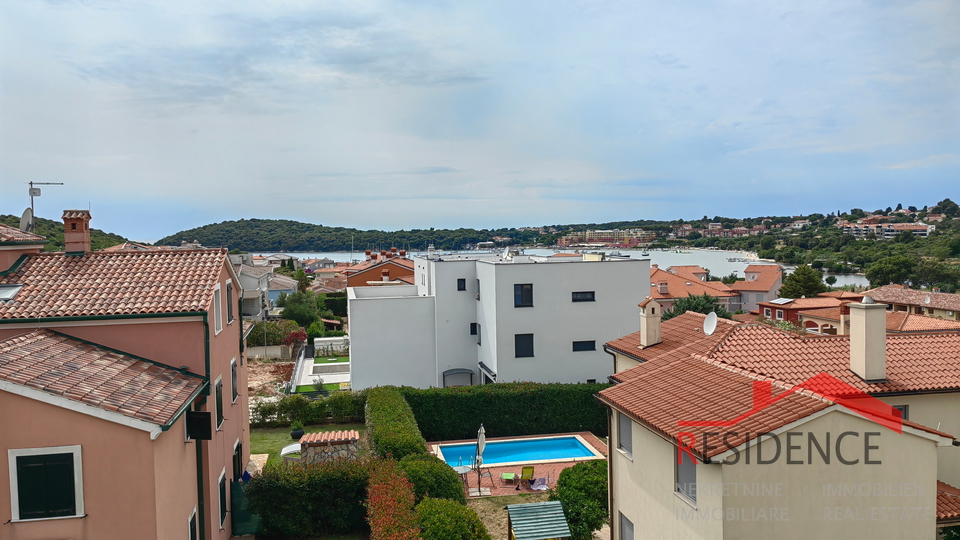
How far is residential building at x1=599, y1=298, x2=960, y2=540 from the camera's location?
952 cm

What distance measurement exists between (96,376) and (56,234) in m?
44.8

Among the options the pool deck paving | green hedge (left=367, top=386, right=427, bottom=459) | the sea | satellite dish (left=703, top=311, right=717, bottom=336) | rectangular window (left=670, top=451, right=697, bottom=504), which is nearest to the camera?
rectangular window (left=670, top=451, right=697, bottom=504)

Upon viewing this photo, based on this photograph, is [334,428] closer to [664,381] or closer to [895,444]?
[664,381]

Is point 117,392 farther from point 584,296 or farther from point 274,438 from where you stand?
point 584,296

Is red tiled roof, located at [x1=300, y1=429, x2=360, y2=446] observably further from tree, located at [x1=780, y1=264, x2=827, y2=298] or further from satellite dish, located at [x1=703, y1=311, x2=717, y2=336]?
tree, located at [x1=780, y1=264, x2=827, y2=298]

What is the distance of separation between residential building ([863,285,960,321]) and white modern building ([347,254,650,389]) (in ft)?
112

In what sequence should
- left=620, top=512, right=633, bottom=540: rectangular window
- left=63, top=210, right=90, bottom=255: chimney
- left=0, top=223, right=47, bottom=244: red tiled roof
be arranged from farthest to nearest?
1. left=63, top=210, right=90, bottom=255: chimney
2. left=0, top=223, right=47, bottom=244: red tiled roof
3. left=620, top=512, right=633, bottom=540: rectangular window

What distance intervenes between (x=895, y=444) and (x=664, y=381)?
435 centimetres

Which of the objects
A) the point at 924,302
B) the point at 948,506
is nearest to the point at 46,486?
the point at 948,506

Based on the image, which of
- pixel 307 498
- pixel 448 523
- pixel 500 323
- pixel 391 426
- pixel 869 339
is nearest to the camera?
pixel 448 523

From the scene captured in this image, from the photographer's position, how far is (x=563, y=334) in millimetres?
30578

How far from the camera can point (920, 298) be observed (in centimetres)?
5709

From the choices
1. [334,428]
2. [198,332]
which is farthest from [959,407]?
[334,428]

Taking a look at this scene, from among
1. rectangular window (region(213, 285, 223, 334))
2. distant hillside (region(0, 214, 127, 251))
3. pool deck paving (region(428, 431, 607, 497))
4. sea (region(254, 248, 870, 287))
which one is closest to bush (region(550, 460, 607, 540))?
pool deck paving (region(428, 431, 607, 497))
